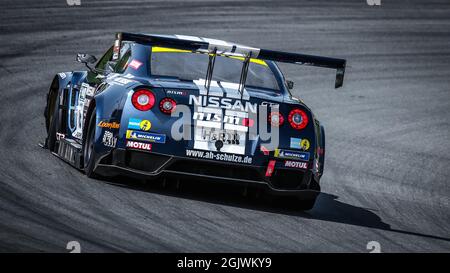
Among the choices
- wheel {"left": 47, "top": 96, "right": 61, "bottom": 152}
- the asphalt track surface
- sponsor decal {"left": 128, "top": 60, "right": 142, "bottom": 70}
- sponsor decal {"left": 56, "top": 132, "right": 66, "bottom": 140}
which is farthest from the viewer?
wheel {"left": 47, "top": 96, "right": 61, "bottom": 152}

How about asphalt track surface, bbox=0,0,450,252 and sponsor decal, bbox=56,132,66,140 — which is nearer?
asphalt track surface, bbox=0,0,450,252

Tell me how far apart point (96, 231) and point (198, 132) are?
5.80 feet

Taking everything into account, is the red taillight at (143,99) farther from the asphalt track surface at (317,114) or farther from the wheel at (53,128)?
the wheel at (53,128)

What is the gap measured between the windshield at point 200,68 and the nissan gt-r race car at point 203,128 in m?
0.03

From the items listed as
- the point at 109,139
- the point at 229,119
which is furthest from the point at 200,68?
the point at 109,139

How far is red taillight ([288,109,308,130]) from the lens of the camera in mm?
8875

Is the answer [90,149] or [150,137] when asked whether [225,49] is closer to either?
[150,137]

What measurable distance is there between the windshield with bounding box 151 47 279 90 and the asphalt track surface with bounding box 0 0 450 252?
924 mm

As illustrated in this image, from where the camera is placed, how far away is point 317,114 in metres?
15.1

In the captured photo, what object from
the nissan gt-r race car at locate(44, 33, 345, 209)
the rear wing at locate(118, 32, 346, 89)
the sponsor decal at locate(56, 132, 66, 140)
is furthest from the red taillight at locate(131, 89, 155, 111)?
the sponsor decal at locate(56, 132, 66, 140)

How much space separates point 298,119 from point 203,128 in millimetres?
782

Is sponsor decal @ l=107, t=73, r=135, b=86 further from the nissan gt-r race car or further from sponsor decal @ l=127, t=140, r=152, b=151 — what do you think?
sponsor decal @ l=127, t=140, r=152, b=151

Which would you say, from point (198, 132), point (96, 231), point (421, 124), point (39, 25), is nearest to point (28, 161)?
point (198, 132)

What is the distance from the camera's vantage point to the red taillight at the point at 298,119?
8875 millimetres
